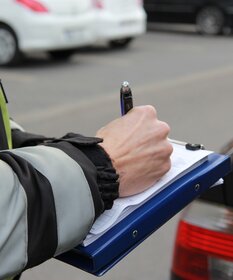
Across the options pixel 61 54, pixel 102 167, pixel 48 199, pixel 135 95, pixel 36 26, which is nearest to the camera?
pixel 48 199

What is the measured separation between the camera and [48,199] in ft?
3.54

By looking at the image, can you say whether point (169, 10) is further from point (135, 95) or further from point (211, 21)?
point (135, 95)

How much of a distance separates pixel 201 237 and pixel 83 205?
33.5 inches

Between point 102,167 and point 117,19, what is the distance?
9848mm

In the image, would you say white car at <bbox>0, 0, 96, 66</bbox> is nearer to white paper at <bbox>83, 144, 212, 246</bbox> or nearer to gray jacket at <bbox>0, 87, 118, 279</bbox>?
white paper at <bbox>83, 144, 212, 246</bbox>

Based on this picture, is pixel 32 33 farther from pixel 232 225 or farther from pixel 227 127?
pixel 232 225

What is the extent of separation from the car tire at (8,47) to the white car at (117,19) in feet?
6.18

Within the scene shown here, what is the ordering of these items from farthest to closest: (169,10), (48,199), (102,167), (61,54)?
(169,10) < (61,54) < (102,167) < (48,199)

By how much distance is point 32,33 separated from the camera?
356 inches

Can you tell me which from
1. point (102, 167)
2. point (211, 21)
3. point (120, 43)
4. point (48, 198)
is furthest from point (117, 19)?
point (48, 198)

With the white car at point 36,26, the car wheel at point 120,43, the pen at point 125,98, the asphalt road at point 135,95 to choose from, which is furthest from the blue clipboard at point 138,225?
the car wheel at point 120,43

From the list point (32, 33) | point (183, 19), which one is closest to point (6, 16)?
point (32, 33)

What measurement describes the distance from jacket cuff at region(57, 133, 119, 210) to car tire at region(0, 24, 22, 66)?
8.20 meters

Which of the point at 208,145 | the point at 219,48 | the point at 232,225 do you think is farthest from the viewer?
the point at 219,48
